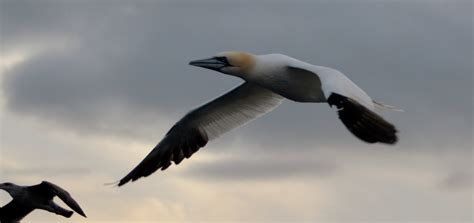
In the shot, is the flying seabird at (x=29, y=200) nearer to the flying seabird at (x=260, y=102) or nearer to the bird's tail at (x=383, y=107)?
the flying seabird at (x=260, y=102)

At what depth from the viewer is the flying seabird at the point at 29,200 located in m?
17.7

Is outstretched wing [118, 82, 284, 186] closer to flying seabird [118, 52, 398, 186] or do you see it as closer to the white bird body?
flying seabird [118, 52, 398, 186]

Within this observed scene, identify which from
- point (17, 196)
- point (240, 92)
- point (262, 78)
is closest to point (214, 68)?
point (262, 78)

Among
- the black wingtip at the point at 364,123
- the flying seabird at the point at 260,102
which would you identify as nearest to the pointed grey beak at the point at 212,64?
the flying seabird at the point at 260,102

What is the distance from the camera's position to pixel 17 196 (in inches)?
727

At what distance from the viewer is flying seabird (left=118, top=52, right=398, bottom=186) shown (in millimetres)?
14820

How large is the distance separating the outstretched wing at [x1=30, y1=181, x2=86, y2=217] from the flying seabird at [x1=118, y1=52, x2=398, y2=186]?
1.89 m

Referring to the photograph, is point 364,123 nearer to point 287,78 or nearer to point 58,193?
point 287,78

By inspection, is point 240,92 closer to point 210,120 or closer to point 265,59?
point 210,120

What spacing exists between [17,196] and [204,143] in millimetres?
3461

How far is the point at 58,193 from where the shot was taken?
17.3m

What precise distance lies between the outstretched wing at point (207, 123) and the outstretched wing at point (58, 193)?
90.2 inches

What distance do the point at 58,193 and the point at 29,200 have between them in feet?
4.05

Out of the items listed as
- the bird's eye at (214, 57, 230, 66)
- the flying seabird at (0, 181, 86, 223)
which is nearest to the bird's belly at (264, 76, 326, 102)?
the bird's eye at (214, 57, 230, 66)
